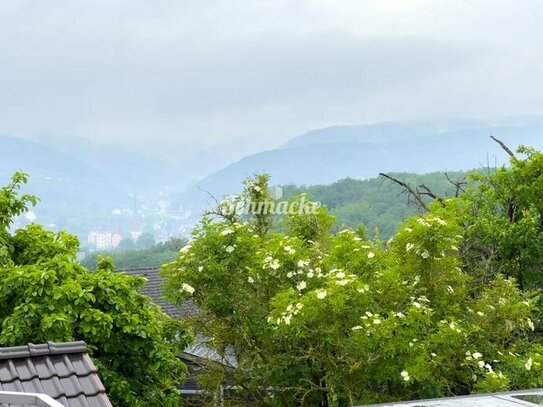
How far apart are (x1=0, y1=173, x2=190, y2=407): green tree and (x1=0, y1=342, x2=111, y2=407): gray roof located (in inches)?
177

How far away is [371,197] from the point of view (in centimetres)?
3195

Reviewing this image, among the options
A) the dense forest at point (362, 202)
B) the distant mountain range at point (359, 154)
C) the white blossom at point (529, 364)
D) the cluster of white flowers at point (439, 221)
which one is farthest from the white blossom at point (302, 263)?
the distant mountain range at point (359, 154)

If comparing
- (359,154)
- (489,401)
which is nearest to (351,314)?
(489,401)

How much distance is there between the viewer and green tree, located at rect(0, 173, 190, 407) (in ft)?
29.6

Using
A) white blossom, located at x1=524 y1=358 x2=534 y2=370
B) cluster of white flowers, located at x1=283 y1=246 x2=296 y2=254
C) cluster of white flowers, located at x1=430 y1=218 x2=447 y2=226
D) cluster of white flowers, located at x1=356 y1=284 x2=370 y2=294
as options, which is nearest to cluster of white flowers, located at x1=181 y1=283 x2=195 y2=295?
cluster of white flowers, located at x1=283 y1=246 x2=296 y2=254

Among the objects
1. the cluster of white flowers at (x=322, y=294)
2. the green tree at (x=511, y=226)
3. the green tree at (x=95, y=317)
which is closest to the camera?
the green tree at (x=95, y=317)

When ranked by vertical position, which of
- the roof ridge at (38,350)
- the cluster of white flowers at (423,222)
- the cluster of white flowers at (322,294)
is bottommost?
the cluster of white flowers at (322,294)

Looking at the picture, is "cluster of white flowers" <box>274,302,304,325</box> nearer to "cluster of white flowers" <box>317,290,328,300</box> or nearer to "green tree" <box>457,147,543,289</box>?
"cluster of white flowers" <box>317,290,328,300</box>

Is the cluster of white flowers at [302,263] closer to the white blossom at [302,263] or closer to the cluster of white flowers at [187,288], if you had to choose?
the white blossom at [302,263]

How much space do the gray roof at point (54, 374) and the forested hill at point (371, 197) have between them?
21487mm

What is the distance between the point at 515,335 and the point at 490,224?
1.97 m

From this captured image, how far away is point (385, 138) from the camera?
19900 centimetres

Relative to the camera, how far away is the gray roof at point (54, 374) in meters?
4.12

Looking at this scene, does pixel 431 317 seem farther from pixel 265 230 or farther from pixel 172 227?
pixel 172 227
